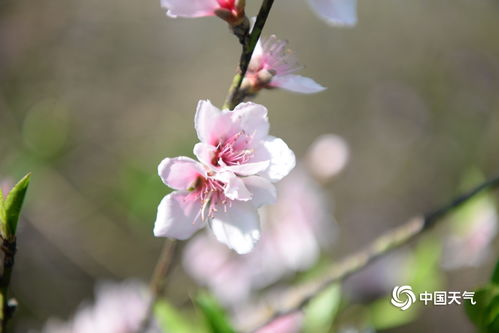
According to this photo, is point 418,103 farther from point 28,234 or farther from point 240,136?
point 240,136

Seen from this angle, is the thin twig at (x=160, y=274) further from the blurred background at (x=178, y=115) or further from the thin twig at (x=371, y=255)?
the blurred background at (x=178, y=115)

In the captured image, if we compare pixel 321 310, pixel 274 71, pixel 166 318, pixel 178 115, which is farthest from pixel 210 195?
pixel 178 115

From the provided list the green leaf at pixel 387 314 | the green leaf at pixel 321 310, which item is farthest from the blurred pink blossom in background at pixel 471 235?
the green leaf at pixel 321 310

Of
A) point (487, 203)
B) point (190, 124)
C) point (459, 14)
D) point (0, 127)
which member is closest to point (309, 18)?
point (459, 14)

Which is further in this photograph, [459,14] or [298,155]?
[459,14]

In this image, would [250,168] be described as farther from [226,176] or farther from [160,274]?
[160,274]

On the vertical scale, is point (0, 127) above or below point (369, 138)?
above

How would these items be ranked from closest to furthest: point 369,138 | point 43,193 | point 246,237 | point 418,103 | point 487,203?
point 246,237 → point 487,203 → point 43,193 → point 418,103 → point 369,138
